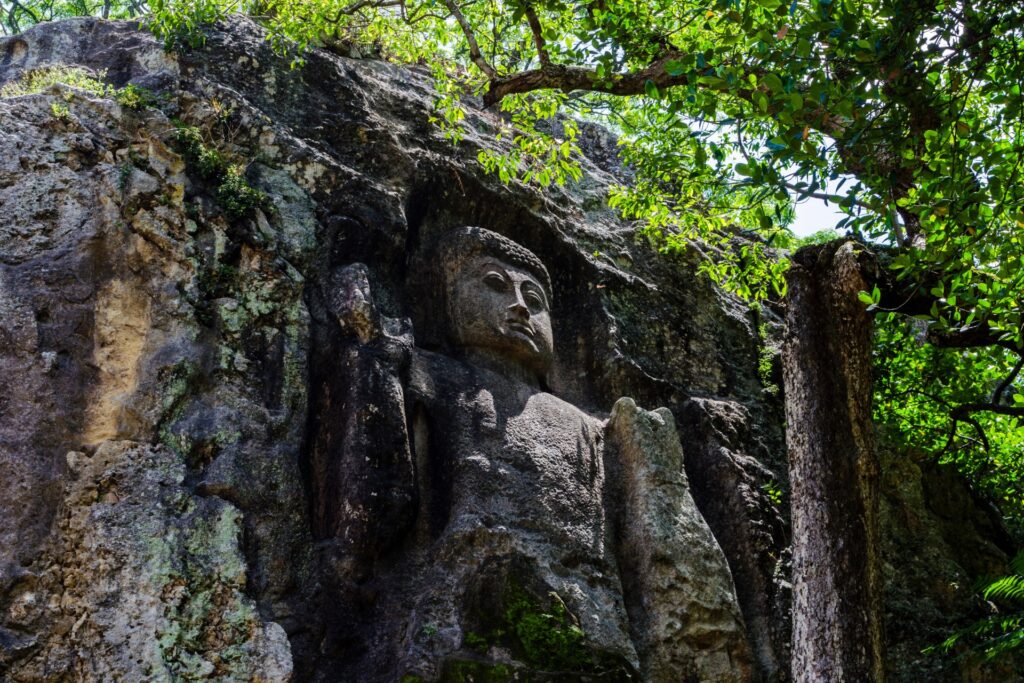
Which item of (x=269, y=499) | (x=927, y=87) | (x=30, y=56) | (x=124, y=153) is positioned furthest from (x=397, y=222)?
(x=927, y=87)

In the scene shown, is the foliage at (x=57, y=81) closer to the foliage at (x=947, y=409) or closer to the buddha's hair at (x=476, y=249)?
the buddha's hair at (x=476, y=249)

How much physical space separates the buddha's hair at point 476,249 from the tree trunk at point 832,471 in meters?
2.55

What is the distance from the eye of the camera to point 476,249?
323 inches

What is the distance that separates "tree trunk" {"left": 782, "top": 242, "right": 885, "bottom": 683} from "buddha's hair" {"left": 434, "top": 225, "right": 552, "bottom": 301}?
8.37 ft

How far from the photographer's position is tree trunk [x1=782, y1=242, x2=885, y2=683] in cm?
546

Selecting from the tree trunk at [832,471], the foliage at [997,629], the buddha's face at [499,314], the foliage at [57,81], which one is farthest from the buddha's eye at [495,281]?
the foliage at [997,629]

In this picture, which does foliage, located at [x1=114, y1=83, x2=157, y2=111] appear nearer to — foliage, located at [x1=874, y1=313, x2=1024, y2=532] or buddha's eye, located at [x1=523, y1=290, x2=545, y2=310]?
buddha's eye, located at [x1=523, y1=290, x2=545, y2=310]

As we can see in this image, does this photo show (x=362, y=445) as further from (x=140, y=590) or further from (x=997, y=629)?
(x=997, y=629)

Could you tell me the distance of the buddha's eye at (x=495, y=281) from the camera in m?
8.06

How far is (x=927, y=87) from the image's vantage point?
20.6 ft

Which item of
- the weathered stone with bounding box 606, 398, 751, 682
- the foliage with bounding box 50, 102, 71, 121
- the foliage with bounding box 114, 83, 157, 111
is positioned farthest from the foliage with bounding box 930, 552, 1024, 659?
the foliage with bounding box 50, 102, 71, 121

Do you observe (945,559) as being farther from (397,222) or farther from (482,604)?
(397,222)

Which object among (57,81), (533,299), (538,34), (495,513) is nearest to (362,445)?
(495,513)

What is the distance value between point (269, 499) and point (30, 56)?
4.41m
